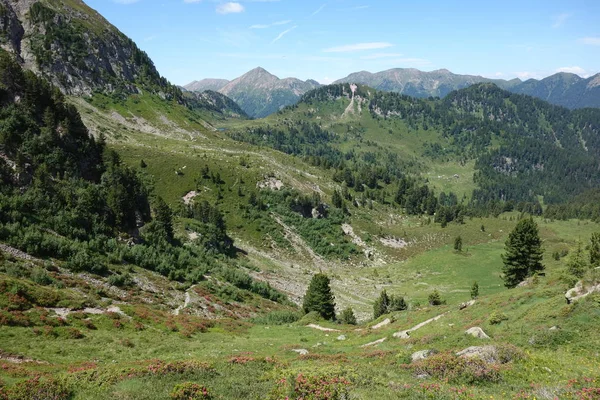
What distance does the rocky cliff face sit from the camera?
155750 millimetres

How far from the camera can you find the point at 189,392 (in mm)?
14258

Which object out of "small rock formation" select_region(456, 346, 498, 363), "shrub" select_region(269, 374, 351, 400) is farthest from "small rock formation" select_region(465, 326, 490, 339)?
"shrub" select_region(269, 374, 351, 400)

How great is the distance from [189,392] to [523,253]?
2280 inches

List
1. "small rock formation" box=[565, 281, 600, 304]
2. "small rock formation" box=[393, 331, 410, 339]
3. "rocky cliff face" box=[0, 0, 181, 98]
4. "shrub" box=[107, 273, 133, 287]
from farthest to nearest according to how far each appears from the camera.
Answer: "rocky cliff face" box=[0, 0, 181, 98]
"shrub" box=[107, 273, 133, 287]
"small rock formation" box=[393, 331, 410, 339]
"small rock formation" box=[565, 281, 600, 304]

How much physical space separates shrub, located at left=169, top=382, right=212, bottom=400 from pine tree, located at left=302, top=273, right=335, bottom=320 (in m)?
35.3

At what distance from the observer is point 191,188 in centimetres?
10850

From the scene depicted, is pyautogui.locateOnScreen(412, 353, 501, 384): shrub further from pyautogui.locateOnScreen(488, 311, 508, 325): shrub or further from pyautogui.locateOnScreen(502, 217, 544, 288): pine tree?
pyautogui.locateOnScreen(502, 217, 544, 288): pine tree

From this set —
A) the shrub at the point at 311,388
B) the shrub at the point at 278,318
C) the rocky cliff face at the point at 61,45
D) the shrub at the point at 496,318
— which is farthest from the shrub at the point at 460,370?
the rocky cliff face at the point at 61,45

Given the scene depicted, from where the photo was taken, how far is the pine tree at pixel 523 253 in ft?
180

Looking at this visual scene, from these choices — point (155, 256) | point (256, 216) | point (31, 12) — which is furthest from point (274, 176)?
point (31, 12)

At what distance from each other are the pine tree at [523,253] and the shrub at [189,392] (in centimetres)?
5626

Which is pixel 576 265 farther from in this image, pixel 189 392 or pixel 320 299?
pixel 189 392

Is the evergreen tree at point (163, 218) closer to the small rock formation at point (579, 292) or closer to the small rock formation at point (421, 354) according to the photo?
the small rock formation at point (421, 354)

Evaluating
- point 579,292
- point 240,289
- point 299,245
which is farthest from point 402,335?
point 299,245
